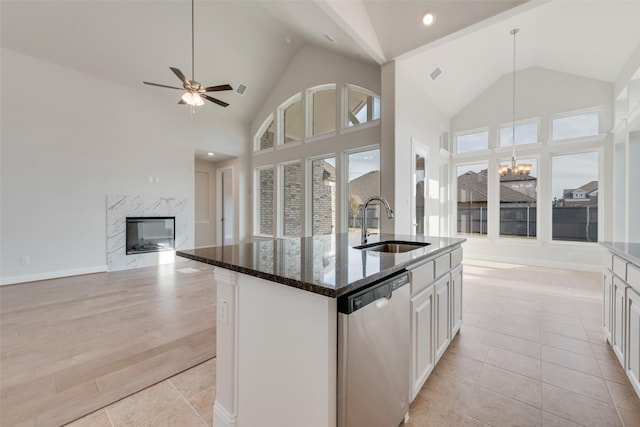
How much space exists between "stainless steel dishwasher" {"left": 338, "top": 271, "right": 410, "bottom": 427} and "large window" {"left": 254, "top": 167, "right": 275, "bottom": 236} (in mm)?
5945

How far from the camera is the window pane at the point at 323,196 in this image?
5.70m

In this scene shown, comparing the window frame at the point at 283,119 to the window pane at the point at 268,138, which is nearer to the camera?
the window frame at the point at 283,119

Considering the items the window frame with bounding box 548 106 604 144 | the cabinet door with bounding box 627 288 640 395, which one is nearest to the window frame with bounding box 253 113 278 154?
the window frame with bounding box 548 106 604 144

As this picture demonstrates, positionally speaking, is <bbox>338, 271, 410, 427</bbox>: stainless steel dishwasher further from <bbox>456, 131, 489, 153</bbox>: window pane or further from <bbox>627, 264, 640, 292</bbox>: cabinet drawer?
<bbox>456, 131, 489, 153</bbox>: window pane

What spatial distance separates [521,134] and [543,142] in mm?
466

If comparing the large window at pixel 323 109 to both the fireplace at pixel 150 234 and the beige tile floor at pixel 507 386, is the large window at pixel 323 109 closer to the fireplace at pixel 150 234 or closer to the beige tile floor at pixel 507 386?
the fireplace at pixel 150 234

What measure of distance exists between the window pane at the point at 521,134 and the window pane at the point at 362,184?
11.4 ft

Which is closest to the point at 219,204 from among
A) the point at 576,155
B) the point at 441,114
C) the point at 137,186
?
the point at 137,186

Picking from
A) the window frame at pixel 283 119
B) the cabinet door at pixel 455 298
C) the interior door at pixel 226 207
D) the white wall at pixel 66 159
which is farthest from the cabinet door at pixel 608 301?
the interior door at pixel 226 207

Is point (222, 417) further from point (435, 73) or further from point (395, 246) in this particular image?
point (435, 73)

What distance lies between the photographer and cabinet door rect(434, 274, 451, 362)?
195 cm

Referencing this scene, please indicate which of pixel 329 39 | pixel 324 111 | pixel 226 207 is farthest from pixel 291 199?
pixel 329 39

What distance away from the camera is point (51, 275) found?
467 cm

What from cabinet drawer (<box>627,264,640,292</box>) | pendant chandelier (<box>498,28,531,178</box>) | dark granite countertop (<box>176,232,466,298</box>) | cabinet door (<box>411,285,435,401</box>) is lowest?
cabinet door (<box>411,285,435,401</box>)
